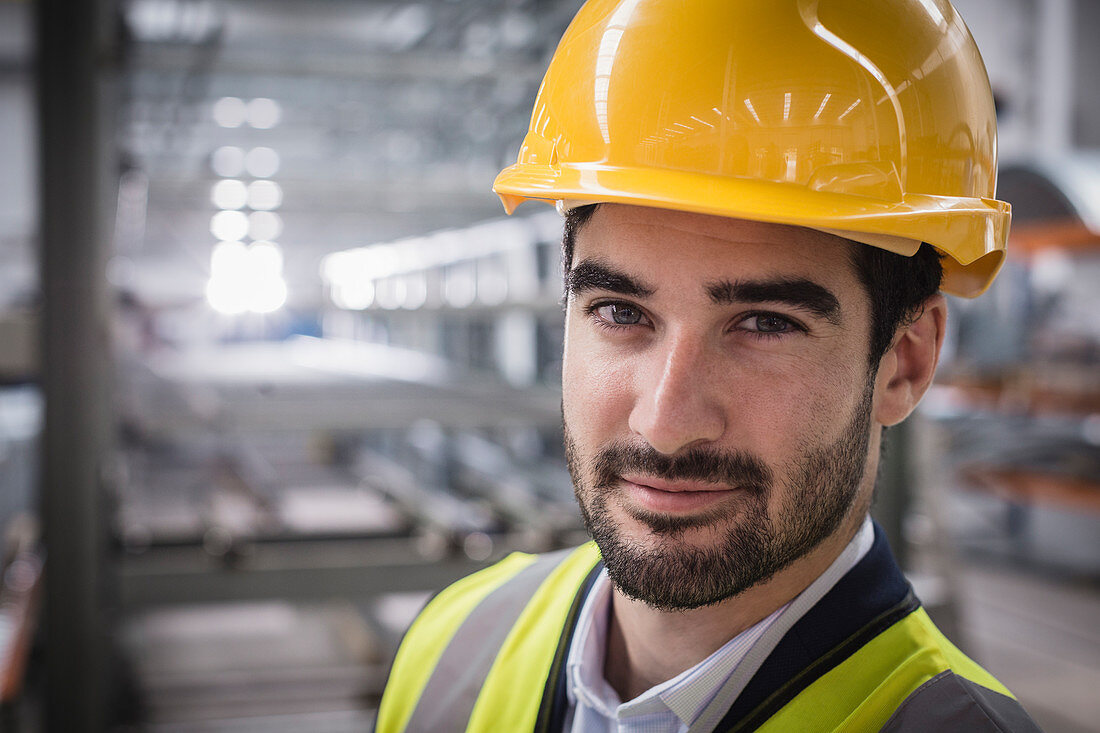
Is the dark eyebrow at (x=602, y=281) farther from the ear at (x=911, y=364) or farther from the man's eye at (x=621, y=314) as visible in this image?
Answer: the ear at (x=911, y=364)

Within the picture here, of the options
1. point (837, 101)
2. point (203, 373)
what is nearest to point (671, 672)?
point (837, 101)

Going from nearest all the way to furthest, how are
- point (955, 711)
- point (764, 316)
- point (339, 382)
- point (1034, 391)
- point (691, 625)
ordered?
1. point (955, 711)
2. point (764, 316)
3. point (691, 625)
4. point (339, 382)
5. point (1034, 391)

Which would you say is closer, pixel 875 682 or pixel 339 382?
pixel 875 682

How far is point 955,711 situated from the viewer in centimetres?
95

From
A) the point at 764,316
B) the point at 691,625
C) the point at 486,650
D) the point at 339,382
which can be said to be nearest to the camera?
the point at 764,316

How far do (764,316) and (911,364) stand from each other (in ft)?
0.84

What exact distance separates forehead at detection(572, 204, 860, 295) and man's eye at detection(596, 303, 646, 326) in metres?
0.06

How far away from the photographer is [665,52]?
1.04 m

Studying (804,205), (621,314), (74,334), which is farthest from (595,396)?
(74,334)

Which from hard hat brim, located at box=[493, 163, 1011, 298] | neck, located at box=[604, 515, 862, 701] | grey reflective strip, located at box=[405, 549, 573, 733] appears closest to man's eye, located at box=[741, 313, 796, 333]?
hard hat brim, located at box=[493, 163, 1011, 298]

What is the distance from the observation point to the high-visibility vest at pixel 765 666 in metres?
0.99

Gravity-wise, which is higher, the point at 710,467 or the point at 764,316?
the point at 764,316

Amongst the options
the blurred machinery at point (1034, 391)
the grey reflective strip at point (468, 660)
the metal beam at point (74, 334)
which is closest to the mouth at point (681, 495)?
the grey reflective strip at point (468, 660)

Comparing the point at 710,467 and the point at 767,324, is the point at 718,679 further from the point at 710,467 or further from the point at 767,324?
the point at 767,324
